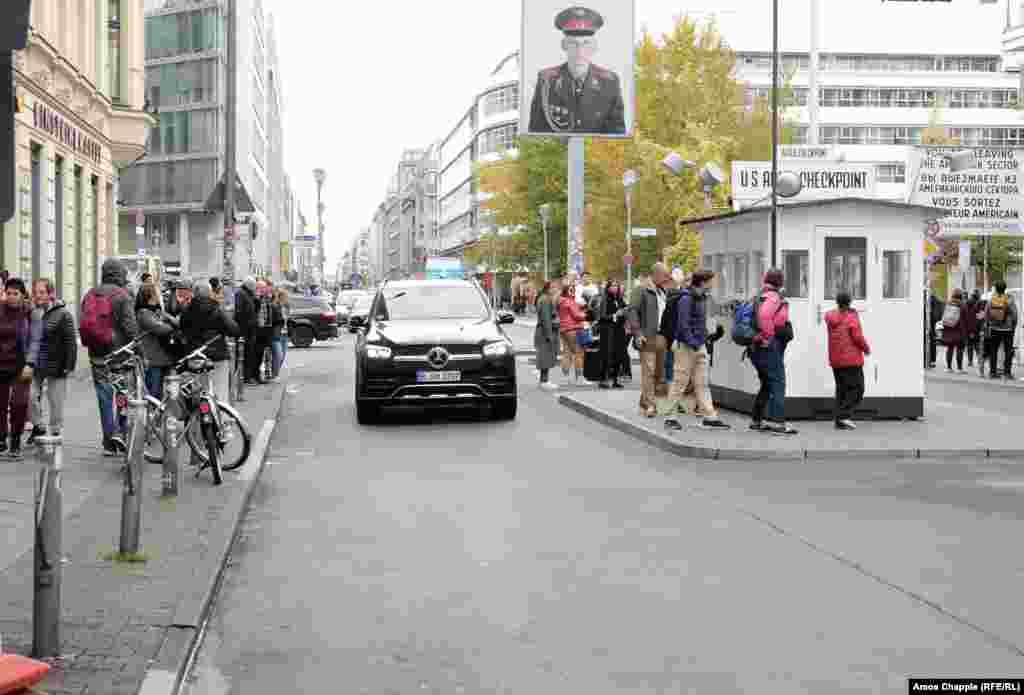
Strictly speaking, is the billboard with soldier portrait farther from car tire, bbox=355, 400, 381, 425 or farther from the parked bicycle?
the parked bicycle

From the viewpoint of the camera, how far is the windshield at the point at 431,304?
61.0 feet

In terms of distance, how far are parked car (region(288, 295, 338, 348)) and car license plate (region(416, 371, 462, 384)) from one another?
2429 cm

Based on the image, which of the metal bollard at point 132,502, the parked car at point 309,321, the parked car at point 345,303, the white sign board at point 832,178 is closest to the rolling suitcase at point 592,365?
the white sign board at point 832,178

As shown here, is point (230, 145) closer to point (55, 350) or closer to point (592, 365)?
point (592, 365)

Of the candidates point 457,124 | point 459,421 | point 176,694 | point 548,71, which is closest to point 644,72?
point 548,71

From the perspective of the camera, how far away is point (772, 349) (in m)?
15.3

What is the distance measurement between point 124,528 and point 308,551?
1196mm

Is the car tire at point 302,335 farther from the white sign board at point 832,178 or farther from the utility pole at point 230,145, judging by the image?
the white sign board at point 832,178

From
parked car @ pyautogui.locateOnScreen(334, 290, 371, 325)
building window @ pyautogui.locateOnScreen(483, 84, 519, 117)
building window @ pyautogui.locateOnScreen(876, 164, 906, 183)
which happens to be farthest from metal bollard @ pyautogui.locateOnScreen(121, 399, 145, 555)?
building window @ pyautogui.locateOnScreen(483, 84, 519, 117)

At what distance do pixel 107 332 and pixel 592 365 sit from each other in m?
12.2

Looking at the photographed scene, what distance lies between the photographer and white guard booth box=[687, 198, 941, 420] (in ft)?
55.6

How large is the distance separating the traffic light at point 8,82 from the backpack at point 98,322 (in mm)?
9437

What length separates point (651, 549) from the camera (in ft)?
28.2

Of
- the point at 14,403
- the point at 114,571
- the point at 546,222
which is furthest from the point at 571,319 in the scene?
the point at 546,222
